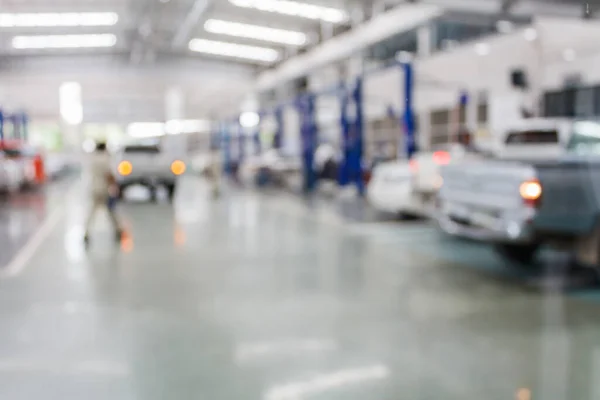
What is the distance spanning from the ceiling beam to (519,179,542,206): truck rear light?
703 inches

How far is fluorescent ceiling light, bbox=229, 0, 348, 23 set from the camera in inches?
833

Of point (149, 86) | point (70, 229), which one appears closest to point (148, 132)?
point (149, 86)

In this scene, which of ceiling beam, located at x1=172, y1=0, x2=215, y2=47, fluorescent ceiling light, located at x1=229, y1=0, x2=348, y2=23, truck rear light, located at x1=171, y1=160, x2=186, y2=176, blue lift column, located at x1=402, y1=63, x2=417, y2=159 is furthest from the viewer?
ceiling beam, located at x1=172, y1=0, x2=215, y2=47

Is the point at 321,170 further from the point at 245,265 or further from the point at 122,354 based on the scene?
the point at 122,354

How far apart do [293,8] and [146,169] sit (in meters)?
8.59

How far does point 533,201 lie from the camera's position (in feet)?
19.0

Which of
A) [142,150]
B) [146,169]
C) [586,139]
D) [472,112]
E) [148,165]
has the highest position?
[472,112]

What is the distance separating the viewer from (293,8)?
21875 millimetres

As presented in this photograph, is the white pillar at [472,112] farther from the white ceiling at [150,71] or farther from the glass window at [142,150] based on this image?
the glass window at [142,150]

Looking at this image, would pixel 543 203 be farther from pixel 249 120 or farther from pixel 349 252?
pixel 249 120

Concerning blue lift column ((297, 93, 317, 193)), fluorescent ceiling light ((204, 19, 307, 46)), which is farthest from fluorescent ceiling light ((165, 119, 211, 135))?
blue lift column ((297, 93, 317, 193))

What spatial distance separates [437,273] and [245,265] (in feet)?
7.62

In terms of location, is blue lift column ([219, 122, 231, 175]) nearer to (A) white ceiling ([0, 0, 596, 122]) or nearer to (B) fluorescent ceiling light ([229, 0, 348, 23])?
(A) white ceiling ([0, 0, 596, 122])

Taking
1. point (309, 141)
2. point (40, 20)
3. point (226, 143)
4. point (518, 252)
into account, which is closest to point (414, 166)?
point (518, 252)
